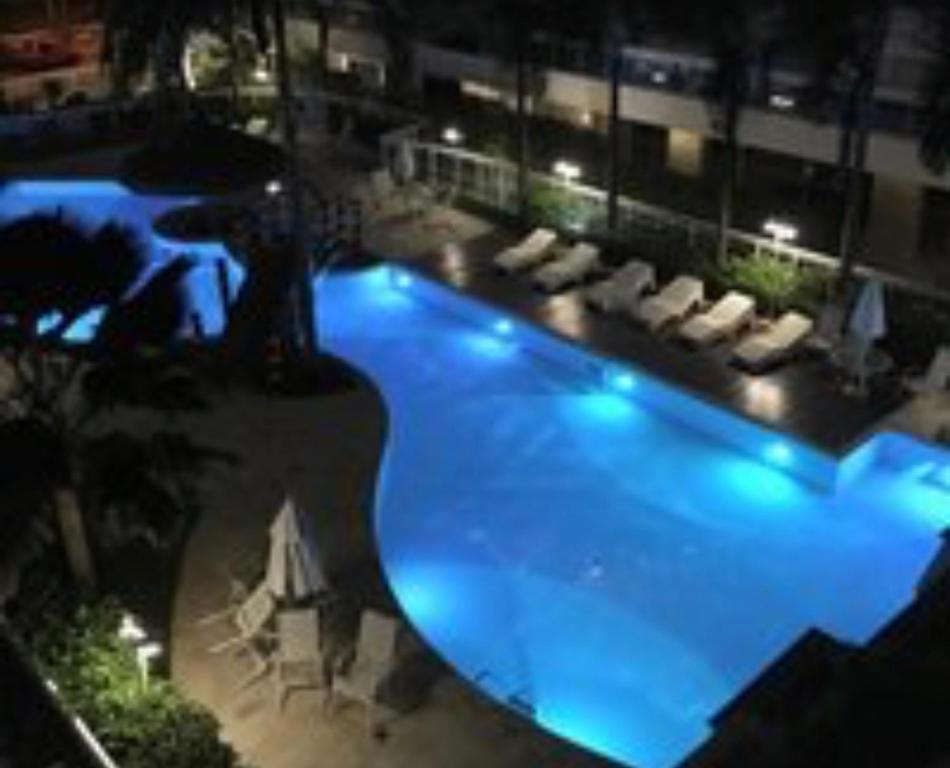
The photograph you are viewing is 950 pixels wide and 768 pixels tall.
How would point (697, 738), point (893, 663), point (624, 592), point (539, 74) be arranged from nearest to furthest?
point (893, 663)
point (697, 738)
point (624, 592)
point (539, 74)

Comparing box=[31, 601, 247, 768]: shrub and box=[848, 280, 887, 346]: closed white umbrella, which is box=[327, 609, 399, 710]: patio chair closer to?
box=[31, 601, 247, 768]: shrub

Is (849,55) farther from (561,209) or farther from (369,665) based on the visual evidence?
(369,665)

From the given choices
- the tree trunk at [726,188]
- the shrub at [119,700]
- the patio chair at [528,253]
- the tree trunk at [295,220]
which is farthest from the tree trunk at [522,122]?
the shrub at [119,700]

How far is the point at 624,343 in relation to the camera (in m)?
18.9

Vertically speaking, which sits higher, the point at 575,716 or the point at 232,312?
the point at 232,312

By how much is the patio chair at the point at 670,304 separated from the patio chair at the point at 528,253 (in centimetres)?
248

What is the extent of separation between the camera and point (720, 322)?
61.8 feet

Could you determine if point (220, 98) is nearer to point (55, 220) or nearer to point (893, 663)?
point (55, 220)

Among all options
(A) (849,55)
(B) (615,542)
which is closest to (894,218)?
(A) (849,55)

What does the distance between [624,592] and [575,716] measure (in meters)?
2.08

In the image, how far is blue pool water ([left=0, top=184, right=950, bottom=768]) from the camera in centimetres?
1333

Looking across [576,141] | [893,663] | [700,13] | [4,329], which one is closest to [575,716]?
[893,663]

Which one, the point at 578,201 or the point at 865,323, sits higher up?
the point at 578,201

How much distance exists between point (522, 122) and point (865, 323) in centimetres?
768
